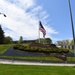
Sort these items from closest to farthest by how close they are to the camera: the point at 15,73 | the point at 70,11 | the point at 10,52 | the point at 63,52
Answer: the point at 15,73
the point at 70,11
the point at 10,52
the point at 63,52

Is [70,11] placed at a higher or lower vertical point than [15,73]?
higher

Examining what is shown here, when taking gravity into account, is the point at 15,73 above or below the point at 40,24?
below

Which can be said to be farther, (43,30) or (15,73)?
(43,30)

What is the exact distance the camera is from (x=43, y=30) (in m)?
52.9

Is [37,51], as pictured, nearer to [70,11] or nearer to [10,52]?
[10,52]

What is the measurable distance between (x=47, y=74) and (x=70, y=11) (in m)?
9.16

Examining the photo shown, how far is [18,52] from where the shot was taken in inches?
1870

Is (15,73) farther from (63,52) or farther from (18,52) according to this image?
(63,52)

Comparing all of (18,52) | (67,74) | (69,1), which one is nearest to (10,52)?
(18,52)

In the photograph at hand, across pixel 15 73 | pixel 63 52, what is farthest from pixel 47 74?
pixel 63 52

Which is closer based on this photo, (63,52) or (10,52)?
(10,52)

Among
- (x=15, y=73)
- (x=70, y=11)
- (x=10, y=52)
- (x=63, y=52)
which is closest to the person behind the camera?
(x=15, y=73)

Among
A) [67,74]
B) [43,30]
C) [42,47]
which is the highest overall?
[43,30]

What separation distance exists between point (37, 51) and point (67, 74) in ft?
106
